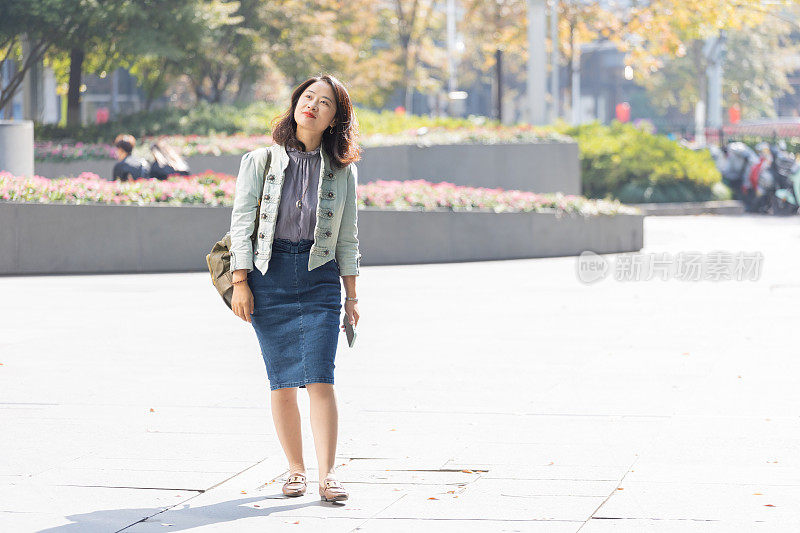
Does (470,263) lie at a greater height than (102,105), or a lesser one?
lesser

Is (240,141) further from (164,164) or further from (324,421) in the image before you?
(324,421)

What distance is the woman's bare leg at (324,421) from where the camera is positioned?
5359 millimetres

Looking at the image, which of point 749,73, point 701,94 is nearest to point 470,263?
point 701,94

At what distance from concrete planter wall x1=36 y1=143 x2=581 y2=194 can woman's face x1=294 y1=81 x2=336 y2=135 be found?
17714 millimetres

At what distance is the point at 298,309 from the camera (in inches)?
210

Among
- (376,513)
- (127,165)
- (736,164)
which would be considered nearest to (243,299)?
(376,513)

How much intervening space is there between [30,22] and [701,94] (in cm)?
4101

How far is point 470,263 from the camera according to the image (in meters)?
17.4

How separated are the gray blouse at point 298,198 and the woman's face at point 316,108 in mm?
125

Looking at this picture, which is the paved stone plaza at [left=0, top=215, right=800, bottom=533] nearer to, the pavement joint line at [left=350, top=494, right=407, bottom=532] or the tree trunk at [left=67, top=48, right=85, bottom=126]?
the pavement joint line at [left=350, top=494, right=407, bottom=532]

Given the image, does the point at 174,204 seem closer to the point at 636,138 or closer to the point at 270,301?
the point at 270,301

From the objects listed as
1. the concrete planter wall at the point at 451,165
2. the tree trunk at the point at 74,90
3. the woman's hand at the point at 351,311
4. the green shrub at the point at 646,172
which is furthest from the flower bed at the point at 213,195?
the tree trunk at the point at 74,90

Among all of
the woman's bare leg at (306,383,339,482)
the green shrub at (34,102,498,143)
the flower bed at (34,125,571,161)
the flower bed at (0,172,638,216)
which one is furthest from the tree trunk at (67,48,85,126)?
the woman's bare leg at (306,383,339,482)

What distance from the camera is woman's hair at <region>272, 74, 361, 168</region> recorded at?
5.41 m
